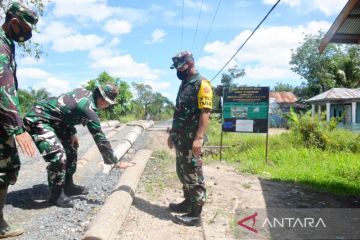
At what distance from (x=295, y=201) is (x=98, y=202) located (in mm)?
3036

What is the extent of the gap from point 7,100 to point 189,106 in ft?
6.42

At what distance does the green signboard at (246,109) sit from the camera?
10484mm

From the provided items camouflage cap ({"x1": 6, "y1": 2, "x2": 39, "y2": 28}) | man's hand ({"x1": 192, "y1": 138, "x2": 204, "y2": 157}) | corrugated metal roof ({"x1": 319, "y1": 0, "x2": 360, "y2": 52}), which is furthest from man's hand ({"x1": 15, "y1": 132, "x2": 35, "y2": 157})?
corrugated metal roof ({"x1": 319, "y1": 0, "x2": 360, "y2": 52})

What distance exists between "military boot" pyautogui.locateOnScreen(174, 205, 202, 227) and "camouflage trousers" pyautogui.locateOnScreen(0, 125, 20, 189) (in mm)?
1887

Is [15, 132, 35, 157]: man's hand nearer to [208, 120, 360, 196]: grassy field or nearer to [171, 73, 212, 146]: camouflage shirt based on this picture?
[171, 73, 212, 146]: camouflage shirt

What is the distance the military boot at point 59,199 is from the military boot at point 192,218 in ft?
4.24

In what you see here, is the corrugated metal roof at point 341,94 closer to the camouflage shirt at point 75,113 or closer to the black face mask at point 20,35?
the camouflage shirt at point 75,113

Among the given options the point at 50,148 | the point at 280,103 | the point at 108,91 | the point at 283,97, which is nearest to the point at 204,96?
the point at 108,91

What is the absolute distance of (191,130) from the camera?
4.66 meters

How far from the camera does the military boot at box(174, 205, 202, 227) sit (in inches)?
181

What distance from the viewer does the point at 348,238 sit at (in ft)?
14.5

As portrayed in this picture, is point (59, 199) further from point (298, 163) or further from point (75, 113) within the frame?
point (298, 163)

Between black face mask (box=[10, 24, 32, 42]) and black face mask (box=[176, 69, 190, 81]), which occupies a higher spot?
black face mask (box=[10, 24, 32, 42])

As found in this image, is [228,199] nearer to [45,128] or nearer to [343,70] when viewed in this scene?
[45,128]
